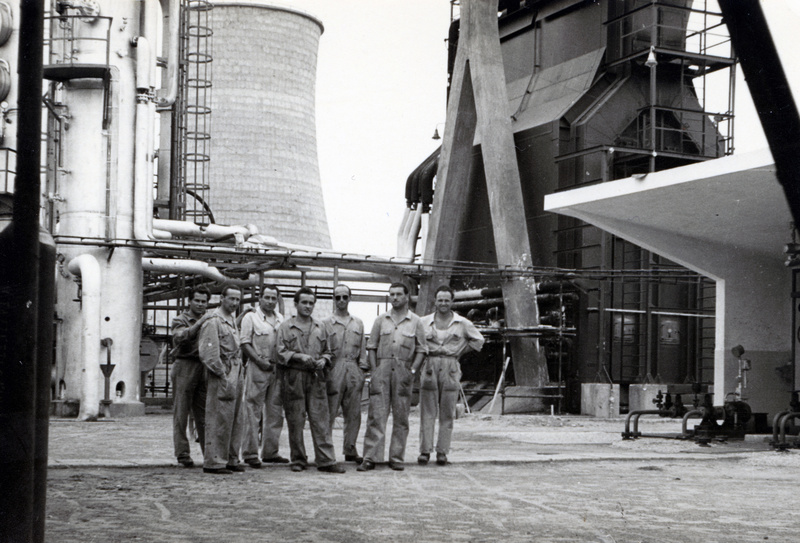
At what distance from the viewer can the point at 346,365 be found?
11141 millimetres

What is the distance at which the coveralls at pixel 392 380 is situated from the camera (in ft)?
36.3

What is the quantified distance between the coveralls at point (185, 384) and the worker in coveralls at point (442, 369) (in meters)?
2.32

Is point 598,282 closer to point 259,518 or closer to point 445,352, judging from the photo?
point 445,352

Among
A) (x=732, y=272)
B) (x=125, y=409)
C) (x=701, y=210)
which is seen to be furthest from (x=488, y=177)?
(x=701, y=210)

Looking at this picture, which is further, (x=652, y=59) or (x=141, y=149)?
(x=652, y=59)

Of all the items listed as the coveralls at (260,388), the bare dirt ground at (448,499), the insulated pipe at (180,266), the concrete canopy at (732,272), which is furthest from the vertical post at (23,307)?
the insulated pipe at (180,266)

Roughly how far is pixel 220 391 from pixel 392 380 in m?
1.95

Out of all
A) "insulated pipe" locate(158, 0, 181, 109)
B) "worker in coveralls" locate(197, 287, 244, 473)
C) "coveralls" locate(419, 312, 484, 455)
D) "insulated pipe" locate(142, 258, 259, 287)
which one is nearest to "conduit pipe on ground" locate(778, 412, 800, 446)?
"coveralls" locate(419, 312, 484, 455)

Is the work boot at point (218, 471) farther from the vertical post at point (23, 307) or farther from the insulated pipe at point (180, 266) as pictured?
the insulated pipe at point (180, 266)

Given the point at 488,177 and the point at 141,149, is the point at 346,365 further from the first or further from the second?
the point at 488,177

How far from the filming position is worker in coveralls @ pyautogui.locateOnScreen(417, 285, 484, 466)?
11633 millimetres

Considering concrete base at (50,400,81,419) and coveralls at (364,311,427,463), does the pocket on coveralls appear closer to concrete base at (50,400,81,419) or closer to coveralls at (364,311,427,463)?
coveralls at (364,311,427,463)

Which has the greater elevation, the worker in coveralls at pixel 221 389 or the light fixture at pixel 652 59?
the light fixture at pixel 652 59

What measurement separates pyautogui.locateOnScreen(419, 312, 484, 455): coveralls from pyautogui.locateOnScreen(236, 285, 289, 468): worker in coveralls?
62.9 inches
